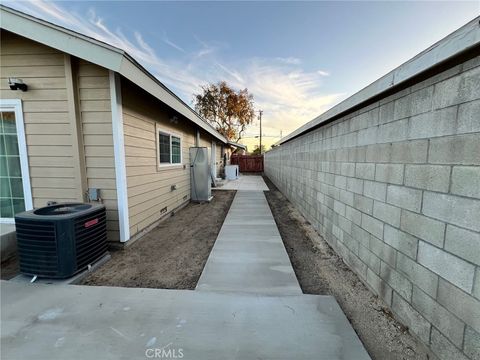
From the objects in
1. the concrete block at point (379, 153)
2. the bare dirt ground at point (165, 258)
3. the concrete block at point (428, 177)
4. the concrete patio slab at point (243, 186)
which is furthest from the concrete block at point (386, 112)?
the concrete patio slab at point (243, 186)

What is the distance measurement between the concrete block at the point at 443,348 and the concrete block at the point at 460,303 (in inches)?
8.5

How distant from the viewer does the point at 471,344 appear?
123cm

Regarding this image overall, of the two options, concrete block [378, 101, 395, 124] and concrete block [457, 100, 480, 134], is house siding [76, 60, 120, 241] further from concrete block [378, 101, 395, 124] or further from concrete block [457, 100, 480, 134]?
concrete block [457, 100, 480, 134]

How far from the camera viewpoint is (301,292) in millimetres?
2186

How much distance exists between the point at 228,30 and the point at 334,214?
27.4 ft

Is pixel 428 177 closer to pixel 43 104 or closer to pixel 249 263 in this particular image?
pixel 249 263

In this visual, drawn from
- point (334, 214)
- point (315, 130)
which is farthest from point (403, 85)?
point (315, 130)

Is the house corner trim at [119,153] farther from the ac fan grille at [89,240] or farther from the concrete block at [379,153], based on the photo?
the concrete block at [379,153]

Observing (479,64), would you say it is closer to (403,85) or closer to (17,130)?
(403,85)

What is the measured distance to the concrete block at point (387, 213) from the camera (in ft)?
6.30

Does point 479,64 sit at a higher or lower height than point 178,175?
higher

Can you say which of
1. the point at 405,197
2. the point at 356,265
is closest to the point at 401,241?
the point at 405,197

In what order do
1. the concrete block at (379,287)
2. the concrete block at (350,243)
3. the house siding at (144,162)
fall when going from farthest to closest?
the house siding at (144,162), the concrete block at (350,243), the concrete block at (379,287)

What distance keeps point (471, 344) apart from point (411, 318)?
0.49 metres
